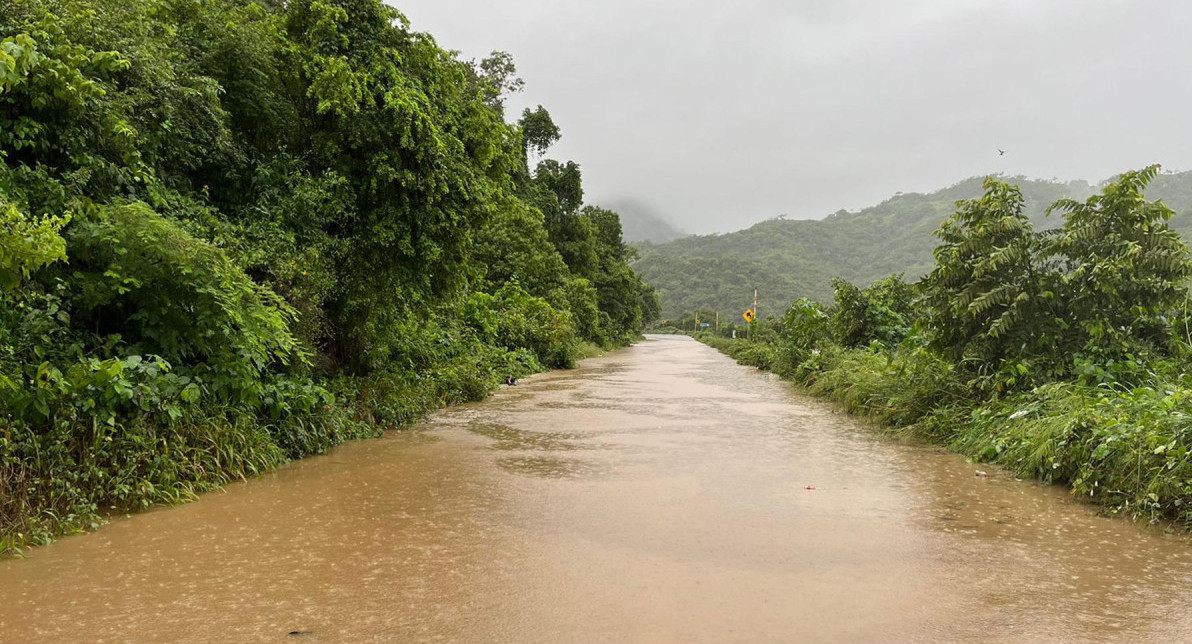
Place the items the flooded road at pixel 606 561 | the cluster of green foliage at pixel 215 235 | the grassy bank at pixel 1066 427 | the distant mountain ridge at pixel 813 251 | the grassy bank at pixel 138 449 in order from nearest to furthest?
the flooded road at pixel 606 561, the grassy bank at pixel 138 449, the cluster of green foliage at pixel 215 235, the grassy bank at pixel 1066 427, the distant mountain ridge at pixel 813 251

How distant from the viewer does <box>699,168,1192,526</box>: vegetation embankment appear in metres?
6.11

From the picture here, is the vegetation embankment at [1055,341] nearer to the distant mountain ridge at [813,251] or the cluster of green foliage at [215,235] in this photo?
the cluster of green foliage at [215,235]

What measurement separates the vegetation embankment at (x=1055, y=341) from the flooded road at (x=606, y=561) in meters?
0.65

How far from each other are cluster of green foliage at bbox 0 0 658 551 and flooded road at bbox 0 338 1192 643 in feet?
1.96

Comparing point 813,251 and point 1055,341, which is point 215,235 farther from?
point 813,251

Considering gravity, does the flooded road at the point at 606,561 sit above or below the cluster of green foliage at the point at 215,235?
below

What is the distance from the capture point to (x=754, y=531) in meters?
4.77

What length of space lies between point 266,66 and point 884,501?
8.06 meters

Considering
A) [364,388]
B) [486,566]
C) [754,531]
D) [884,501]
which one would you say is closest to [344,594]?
[486,566]

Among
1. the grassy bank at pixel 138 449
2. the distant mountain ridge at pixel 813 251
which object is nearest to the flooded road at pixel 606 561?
the grassy bank at pixel 138 449

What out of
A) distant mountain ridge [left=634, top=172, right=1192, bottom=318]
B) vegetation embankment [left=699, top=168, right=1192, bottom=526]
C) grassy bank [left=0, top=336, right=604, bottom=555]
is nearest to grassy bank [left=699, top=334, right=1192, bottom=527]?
vegetation embankment [left=699, top=168, right=1192, bottom=526]

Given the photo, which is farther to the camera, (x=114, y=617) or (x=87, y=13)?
(x=87, y=13)

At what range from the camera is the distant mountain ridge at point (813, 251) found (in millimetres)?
93556

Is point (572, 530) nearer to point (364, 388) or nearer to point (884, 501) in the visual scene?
point (884, 501)
